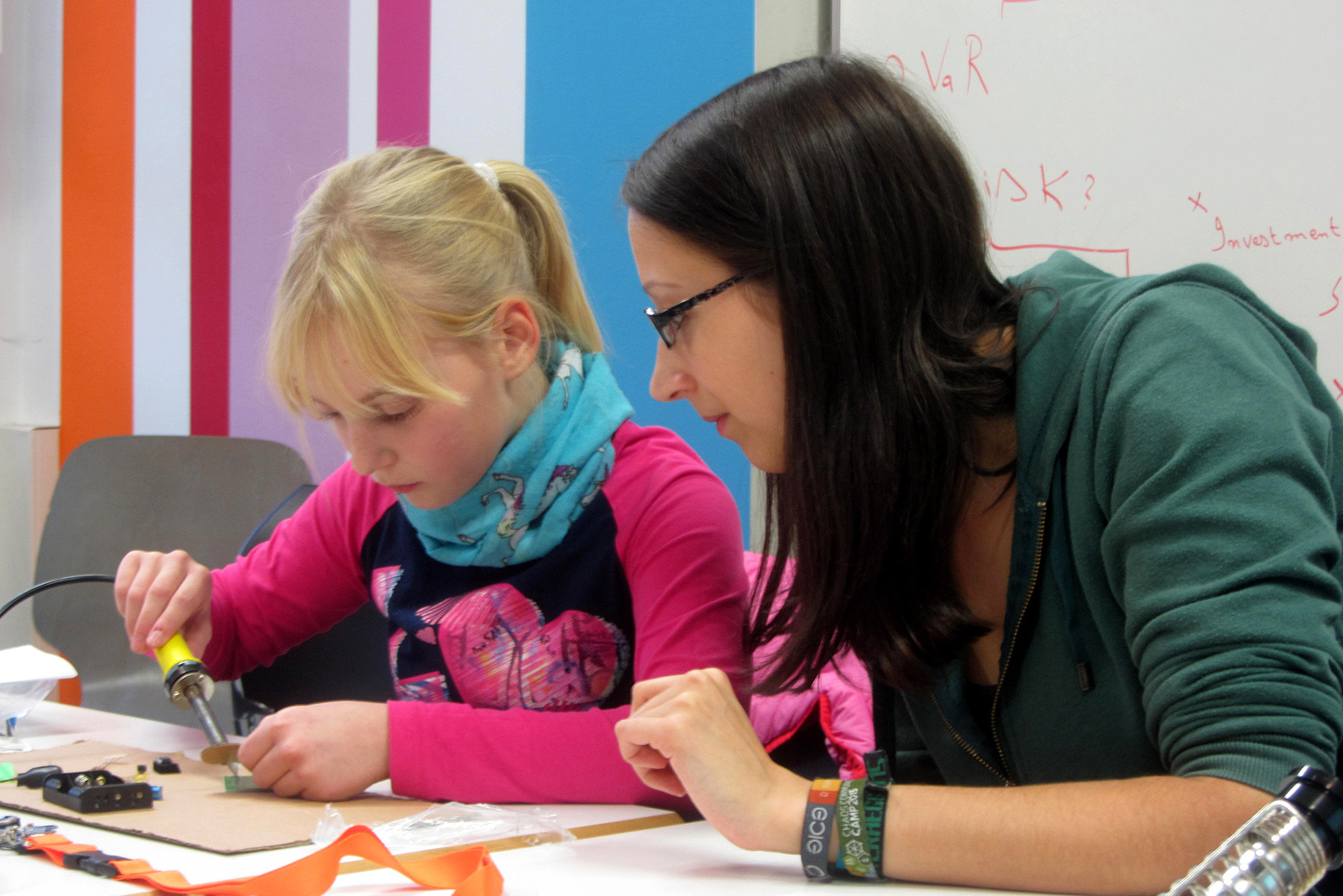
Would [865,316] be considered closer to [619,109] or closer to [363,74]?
[619,109]

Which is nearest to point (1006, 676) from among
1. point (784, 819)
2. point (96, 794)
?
point (784, 819)

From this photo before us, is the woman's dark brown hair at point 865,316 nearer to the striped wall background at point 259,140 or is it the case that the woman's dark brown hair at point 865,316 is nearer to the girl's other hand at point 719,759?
the girl's other hand at point 719,759

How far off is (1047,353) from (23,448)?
241 centimetres

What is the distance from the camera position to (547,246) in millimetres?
1247

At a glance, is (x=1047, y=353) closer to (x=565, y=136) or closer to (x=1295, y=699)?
(x=1295, y=699)

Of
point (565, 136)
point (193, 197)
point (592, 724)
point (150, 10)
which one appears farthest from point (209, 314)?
point (592, 724)

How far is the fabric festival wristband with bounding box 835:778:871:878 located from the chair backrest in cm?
157

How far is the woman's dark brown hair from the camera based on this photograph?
82cm

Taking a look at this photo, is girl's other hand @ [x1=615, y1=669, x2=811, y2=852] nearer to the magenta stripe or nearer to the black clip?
the black clip

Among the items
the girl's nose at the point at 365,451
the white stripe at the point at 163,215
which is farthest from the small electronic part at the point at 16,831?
the white stripe at the point at 163,215

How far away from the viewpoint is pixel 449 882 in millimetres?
684

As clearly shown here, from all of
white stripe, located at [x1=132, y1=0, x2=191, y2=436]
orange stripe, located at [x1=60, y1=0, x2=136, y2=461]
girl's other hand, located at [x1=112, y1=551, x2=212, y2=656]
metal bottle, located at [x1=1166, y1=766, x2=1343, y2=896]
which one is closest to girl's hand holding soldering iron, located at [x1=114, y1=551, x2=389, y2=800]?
girl's other hand, located at [x1=112, y1=551, x2=212, y2=656]

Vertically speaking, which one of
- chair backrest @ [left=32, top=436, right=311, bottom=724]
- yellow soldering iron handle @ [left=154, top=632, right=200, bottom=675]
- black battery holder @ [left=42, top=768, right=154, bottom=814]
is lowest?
chair backrest @ [left=32, top=436, right=311, bottom=724]

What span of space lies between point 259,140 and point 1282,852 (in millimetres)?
2470
